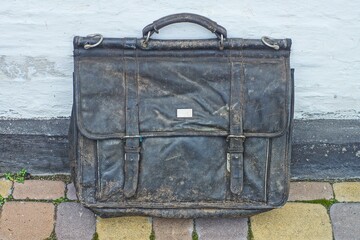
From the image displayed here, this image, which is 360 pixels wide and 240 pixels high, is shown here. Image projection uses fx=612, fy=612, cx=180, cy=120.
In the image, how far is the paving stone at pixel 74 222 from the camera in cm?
271

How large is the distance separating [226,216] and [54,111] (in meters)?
0.90

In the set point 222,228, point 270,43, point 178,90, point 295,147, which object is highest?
point 270,43

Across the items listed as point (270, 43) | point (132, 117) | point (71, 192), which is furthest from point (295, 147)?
point (71, 192)

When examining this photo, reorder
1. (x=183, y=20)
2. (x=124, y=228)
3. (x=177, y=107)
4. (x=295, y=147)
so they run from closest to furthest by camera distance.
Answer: (x=183, y=20), (x=177, y=107), (x=124, y=228), (x=295, y=147)

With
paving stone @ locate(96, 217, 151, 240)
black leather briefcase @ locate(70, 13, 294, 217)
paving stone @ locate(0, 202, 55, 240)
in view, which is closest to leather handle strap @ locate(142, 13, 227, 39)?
black leather briefcase @ locate(70, 13, 294, 217)

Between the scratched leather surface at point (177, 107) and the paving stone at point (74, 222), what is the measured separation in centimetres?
22

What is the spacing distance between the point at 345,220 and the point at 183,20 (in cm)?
118

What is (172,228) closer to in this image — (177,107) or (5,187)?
(177,107)

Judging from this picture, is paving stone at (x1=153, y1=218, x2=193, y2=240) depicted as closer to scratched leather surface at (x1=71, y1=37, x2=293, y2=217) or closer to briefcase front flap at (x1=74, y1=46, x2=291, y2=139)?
scratched leather surface at (x1=71, y1=37, x2=293, y2=217)

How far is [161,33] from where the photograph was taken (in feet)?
8.24

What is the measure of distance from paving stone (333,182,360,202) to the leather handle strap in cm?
100

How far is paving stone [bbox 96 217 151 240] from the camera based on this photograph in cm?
270

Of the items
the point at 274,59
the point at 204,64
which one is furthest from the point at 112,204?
the point at 274,59

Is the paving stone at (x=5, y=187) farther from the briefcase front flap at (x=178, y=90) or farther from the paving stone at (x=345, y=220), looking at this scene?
the paving stone at (x=345, y=220)
